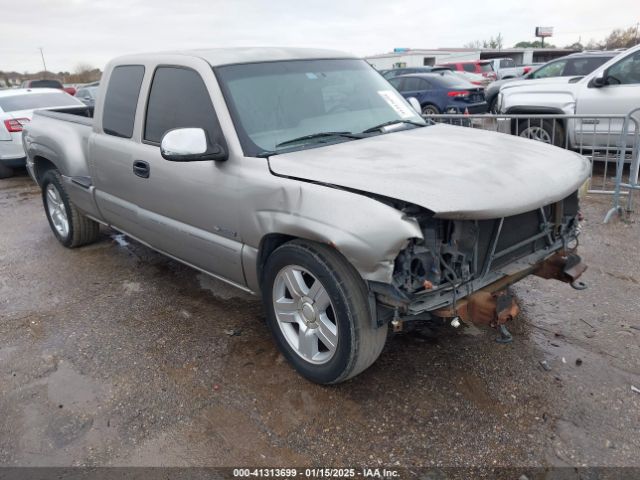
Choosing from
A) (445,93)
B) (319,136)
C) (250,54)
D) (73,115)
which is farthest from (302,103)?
(445,93)

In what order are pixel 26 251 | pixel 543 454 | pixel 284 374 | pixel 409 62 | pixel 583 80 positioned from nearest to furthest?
pixel 543 454
pixel 284 374
pixel 26 251
pixel 583 80
pixel 409 62

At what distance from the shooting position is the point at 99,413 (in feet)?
9.79

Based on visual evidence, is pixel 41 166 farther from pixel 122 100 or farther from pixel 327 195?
pixel 327 195

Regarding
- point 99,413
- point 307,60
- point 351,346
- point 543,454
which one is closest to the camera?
point 543,454

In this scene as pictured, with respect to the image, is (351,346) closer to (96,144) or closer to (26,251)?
(96,144)

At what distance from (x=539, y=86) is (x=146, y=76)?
662 centimetres

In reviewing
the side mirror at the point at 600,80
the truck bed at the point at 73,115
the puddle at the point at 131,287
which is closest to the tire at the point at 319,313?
the puddle at the point at 131,287

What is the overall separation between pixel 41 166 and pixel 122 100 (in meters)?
2.17

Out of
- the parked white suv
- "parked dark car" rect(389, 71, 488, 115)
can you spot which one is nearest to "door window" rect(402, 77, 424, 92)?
"parked dark car" rect(389, 71, 488, 115)

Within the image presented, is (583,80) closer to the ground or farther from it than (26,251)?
farther from it

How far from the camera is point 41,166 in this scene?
5.85 meters

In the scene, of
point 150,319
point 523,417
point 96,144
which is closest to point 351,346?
point 523,417

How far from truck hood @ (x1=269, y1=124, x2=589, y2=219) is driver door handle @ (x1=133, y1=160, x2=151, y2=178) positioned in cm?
131

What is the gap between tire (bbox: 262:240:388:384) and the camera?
2674 mm
